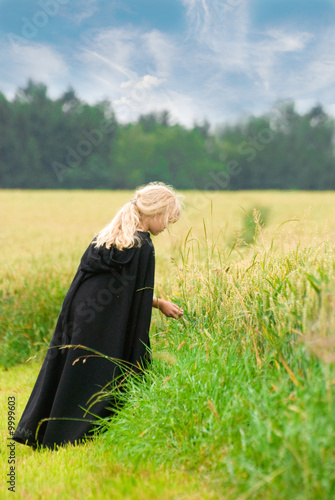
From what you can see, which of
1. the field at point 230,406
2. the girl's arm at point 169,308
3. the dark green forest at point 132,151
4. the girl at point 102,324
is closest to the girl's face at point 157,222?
the girl at point 102,324

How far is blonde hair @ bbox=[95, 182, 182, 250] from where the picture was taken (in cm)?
326

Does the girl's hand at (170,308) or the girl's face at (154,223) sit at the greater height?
the girl's face at (154,223)

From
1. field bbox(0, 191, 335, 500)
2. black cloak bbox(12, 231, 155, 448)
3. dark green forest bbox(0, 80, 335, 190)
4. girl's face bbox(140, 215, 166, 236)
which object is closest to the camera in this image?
field bbox(0, 191, 335, 500)

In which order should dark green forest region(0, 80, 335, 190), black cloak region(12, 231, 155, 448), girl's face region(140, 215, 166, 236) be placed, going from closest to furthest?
black cloak region(12, 231, 155, 448) < girl's face region(140, 215, 166, 236) < dark green forest region(0, 80, 335, 190)

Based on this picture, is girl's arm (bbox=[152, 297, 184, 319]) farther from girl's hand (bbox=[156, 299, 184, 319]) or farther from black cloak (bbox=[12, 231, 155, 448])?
black cloak (bbox=[12, 231, 155, 448])

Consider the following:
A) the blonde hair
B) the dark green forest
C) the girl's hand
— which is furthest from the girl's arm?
the dark green forest

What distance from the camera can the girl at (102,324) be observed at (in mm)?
3199

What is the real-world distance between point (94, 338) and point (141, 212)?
842mm

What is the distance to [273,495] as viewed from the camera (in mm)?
1813

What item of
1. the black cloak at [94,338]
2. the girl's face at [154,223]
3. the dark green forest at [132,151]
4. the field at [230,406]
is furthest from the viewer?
the dark green forest at [132,151]

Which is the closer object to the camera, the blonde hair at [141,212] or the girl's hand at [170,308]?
the blonde hair at [141,212]

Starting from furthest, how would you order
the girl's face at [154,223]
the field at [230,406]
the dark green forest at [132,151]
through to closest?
1. the dark green forest at [132,151]
2. the girl's face at [154,223]
3. the field at [230,406]

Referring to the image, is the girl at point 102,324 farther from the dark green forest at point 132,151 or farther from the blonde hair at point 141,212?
the dark green forest at point 132,151

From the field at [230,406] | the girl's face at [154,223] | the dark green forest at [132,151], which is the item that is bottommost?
the field at [230,406]
